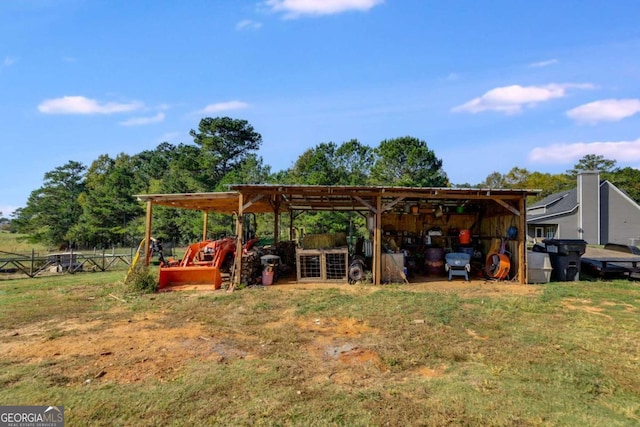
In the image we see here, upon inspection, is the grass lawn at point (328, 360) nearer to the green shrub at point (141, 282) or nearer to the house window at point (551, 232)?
the green shrub at point (141, 282)

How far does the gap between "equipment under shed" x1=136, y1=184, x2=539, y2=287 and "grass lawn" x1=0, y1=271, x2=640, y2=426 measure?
2217mm

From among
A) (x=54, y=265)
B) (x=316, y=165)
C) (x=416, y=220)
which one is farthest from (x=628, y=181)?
(x=54, y=265)

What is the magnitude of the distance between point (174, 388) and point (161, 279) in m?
5.95

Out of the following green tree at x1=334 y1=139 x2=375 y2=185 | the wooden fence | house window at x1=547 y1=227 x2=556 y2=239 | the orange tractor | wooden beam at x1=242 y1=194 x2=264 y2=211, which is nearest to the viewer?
the orange tractor

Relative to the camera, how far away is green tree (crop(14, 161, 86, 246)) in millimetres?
34594

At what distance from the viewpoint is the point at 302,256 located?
966 cm

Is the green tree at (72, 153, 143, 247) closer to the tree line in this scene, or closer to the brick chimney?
the tree line

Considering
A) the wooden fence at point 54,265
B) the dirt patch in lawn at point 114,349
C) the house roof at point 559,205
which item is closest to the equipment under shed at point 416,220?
the dirt patch in lawn at point 114,349

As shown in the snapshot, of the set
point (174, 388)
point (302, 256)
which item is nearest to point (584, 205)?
point (302, 256)

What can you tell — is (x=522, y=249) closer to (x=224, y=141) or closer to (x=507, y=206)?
(x=507, y=206)

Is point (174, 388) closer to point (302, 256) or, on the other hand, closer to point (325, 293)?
point (325, 293)

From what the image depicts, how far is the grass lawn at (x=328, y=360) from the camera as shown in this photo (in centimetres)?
296

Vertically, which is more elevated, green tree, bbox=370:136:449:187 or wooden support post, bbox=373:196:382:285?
green tree, bbox=370:136:449:187

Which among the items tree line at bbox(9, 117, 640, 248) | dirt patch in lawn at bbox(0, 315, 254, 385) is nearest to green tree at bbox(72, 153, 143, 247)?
tree line at bbox(9, 117, 640, 248)
